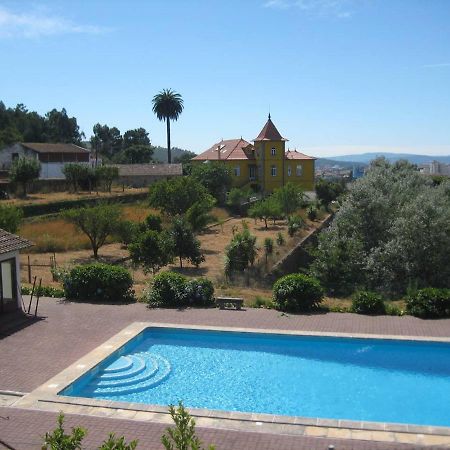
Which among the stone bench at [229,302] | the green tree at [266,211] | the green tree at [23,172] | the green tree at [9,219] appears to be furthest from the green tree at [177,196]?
the stone bench at [229,302]

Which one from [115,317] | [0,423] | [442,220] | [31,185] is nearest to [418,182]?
[442,220]

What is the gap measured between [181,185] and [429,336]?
84.0 ft

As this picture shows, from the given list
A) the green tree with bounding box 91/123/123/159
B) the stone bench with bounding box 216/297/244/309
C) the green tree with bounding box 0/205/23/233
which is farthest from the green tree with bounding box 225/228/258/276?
the green tree with bounding box 91/123/123/159

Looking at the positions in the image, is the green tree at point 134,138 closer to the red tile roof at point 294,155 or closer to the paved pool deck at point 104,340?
the red tile roof at point 294,155

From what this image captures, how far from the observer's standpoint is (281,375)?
44.0 feet

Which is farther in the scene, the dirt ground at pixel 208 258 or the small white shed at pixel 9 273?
the dirt ground at pixel 208 258

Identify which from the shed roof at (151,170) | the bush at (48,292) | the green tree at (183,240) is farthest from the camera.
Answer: the shed roof at (151,170)

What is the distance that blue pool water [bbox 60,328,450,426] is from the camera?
11703 millimetres

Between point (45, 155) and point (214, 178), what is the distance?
2525 cm

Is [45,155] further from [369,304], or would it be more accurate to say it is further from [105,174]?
[369,304]

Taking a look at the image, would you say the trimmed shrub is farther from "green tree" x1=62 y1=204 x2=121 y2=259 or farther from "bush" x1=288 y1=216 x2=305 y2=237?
"bush" x1=288 y1=216 x2=305 y2=237

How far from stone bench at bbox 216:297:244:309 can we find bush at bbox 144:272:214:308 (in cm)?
51

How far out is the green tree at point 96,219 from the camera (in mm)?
28000

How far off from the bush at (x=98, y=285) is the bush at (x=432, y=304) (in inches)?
362
